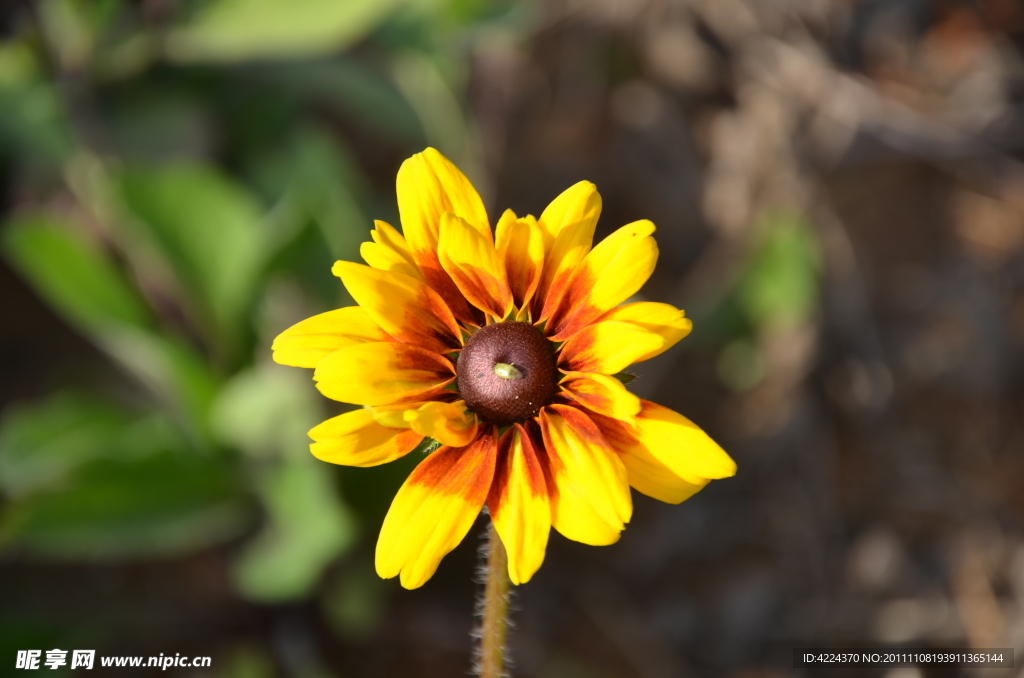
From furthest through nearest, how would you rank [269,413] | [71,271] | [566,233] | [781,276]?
[781,276] → [71,271] → [269,413] → [566,233]

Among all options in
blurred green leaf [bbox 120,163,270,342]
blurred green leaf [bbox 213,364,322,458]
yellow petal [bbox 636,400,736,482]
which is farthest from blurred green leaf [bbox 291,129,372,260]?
yellow petal [bbox 636,400,736,482]

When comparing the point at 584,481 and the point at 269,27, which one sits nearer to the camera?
the point at 584,481

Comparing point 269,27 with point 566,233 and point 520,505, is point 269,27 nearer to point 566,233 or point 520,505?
point 566,233

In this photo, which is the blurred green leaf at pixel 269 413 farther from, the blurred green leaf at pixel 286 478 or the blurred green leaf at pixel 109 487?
the blurred green leaf at pixel 109 487

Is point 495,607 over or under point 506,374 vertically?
under

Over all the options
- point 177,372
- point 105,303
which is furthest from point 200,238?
point 177,372

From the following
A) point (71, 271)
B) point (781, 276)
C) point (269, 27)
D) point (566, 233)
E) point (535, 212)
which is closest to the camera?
point (566, 233)

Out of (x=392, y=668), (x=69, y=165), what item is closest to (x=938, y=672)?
(x=392, y=668)
